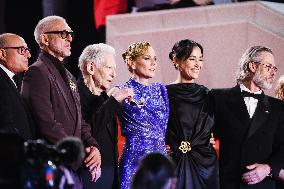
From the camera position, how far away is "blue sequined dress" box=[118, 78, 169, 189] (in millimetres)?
5535

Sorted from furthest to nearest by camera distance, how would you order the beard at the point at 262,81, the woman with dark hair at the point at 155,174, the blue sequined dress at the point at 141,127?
1. the beard at the point at 262,81
2. the blue sequined dress at the point at 141,127
3. the woman with dark hair at the point at 155,174

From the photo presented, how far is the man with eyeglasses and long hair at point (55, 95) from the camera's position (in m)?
4.94

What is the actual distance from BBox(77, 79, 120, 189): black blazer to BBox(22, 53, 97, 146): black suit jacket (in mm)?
221

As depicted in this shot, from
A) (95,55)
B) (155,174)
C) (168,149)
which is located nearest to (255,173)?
(168,149)

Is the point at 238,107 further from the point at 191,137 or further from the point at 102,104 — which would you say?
the point at 102,104

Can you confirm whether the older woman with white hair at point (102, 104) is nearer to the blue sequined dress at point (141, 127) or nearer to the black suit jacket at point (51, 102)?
the blue sequined dress at point (141, 127)

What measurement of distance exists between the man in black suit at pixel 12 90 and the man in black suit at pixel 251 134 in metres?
1.55

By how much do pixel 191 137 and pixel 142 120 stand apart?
0.39m

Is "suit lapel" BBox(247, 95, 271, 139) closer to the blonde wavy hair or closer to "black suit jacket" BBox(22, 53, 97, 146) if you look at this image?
the blonde wavy hair

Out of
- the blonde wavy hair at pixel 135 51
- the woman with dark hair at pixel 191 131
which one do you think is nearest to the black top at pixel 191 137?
the woman with dark hair at pixel 191 131

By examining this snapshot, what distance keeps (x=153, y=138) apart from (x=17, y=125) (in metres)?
1.21

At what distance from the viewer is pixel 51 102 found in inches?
199

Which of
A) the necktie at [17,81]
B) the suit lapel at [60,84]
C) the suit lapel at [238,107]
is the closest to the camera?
the suit lapel at [60,84]

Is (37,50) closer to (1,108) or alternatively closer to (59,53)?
(59,53)
